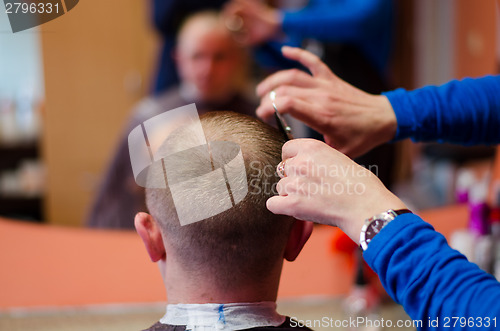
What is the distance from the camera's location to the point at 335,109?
2.40 ft

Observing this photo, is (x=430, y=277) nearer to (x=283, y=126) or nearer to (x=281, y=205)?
(x=281, y=205)

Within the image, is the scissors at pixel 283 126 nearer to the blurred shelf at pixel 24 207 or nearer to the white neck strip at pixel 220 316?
the white neck strip at pixel 220 316

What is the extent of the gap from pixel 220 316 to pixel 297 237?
5.8 inches

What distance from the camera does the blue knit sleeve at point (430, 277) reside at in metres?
0.42

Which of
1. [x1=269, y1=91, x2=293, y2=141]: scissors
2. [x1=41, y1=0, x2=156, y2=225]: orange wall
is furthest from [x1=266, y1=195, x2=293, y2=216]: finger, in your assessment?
[x1=41, y1=0, x2=156, y2=225]: orange wall

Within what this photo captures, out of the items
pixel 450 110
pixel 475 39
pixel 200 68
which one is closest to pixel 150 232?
pixel 450 110

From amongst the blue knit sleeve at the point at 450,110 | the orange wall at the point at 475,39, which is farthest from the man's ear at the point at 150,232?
the orange wall at the point at 475,39

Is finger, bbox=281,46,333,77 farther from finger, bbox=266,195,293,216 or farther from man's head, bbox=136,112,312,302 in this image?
finger, bbox=266,195,293,216

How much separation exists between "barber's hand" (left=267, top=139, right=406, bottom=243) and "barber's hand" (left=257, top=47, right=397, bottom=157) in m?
0.23

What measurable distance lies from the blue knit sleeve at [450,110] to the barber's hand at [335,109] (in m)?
0.02

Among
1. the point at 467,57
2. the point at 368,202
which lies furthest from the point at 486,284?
the point at 467,57

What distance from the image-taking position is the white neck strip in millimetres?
624

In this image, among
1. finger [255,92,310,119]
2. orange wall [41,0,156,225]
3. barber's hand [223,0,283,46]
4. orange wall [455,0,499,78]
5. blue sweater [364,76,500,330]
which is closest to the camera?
blue sweater [364,76,500,330]

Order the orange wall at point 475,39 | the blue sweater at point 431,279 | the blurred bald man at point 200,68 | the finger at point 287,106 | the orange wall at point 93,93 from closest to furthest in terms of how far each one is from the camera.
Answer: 1. the blue sweater at point 431,279
2. the finger at point 287,106
3. the orange wall at point 475,39
4. the blurred bald man at point 200,68
5. the orange wall at point 93,93
